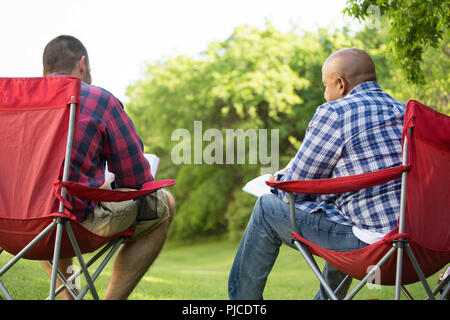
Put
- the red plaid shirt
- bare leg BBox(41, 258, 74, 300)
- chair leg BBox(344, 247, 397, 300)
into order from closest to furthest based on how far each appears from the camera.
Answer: chair leg BBox(344, 247, 397, 300), the red plaid shirt, bare leg BBox(41, 258, 74, 300)

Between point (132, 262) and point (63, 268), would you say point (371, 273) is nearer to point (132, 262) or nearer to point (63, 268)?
point (132, 262)

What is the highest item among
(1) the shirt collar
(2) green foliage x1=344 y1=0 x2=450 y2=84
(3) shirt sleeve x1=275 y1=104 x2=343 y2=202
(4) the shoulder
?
(2) green foliage x1=344 y1=0 x2=450 y2=84

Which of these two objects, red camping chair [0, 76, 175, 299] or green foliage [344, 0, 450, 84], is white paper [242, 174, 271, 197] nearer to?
red camping chair [0, 76, 175, 299]

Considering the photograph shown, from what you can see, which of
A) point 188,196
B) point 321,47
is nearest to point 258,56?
point 321,47

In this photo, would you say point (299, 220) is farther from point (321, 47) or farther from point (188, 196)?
point (188, 196)

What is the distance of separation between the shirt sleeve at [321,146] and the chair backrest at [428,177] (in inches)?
10.3

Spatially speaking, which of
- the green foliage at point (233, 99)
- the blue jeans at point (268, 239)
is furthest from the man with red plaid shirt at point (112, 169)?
the green foliage at point (233, 99)

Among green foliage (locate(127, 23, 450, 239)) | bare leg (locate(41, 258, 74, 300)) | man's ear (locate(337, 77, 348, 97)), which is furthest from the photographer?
green foliage (locate(127, 23, 450, 239))

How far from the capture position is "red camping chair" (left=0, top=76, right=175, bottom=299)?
1818 millimetres

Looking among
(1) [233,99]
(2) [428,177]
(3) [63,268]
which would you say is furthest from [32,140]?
(1) [233,99]

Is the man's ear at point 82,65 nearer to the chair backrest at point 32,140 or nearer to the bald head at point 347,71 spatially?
the chair backrest at point 32,140

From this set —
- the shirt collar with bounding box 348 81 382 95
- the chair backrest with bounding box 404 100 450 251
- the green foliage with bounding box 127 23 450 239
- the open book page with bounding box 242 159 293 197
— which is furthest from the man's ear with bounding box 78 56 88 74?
the green foliage with bounding box 127 23 450 239

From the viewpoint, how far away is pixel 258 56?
19.3 meters

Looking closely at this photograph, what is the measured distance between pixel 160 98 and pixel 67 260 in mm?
20131
